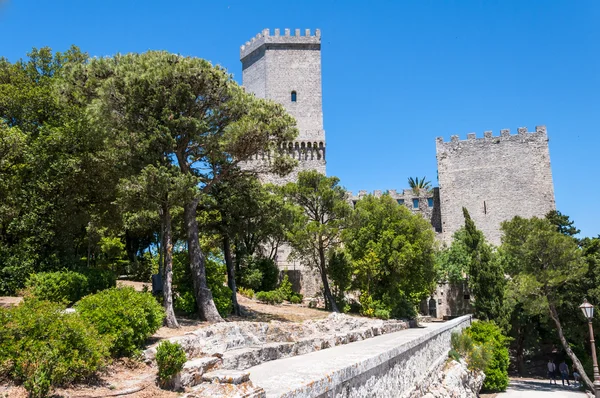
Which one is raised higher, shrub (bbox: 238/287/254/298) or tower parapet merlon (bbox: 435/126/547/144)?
tower parapet merlon (bbox: 435/126/547/144)

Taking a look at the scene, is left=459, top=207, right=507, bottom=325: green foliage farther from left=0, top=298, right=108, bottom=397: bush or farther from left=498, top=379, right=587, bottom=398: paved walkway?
left=0, top=298, right=108, bottom=397: bush

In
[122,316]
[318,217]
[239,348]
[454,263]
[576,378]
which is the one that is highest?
[318,217]

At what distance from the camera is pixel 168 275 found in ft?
46.0

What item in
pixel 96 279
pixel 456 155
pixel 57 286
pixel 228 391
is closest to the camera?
pixel 228 391

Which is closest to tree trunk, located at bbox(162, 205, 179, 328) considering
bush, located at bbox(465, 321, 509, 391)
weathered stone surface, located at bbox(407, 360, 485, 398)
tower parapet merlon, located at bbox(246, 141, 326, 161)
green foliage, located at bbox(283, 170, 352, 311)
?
weathered stone surface, located at bbox(407, 360, 485, 398)

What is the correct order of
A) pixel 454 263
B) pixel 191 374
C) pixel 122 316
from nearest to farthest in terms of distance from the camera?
pixel 191 374, pixel 122 316, pixel 454 263

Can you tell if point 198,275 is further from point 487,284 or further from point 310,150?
point 310,150

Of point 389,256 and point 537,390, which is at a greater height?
point 389,256

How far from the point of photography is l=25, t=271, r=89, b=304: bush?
12492 millimetres

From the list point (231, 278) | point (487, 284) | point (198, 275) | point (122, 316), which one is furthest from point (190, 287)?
point (487, 284)

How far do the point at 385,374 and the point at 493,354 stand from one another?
1680cm

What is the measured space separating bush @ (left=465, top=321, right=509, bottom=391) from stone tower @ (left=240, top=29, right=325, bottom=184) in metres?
19.3

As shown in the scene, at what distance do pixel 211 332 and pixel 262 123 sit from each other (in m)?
6.85

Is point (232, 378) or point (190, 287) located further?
point (190, 287)
